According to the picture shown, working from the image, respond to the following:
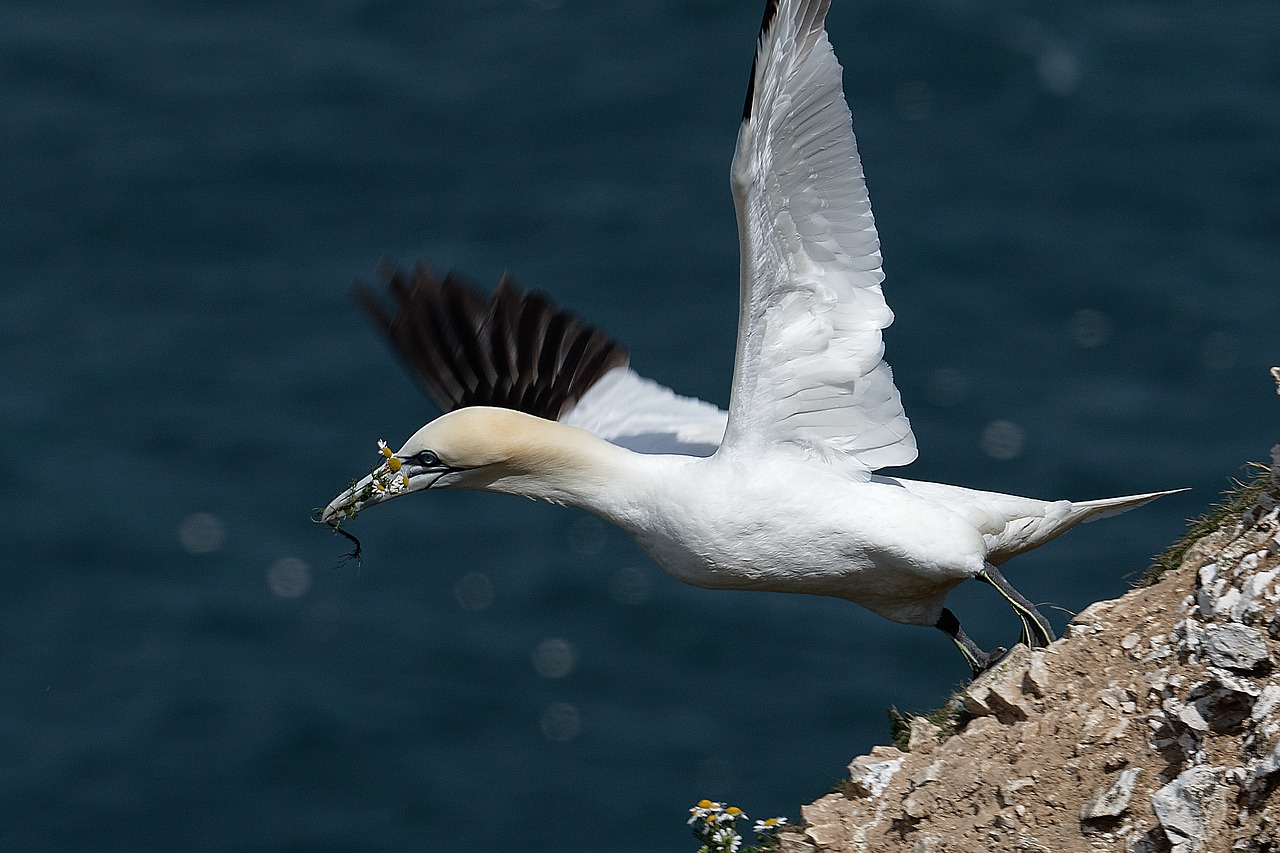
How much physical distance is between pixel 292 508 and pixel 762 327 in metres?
18.0

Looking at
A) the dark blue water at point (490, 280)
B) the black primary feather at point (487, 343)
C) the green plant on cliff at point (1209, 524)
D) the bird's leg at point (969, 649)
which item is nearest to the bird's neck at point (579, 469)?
the bird's leg at point (969, 649)

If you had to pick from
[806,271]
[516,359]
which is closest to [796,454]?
[806,271]

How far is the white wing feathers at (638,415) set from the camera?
10062 mm

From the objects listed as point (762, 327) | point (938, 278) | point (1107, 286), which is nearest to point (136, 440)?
point (938, 278)

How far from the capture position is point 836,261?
7910 mm

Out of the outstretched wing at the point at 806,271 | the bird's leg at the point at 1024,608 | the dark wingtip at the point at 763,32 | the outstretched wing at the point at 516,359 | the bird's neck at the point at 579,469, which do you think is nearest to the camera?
the dark wingtip at the point at 763,32

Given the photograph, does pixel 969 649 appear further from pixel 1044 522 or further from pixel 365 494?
pixel 365 494

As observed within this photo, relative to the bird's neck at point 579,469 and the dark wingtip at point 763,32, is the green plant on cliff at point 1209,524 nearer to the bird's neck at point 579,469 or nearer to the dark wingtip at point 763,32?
the bird's neck at point 579,469

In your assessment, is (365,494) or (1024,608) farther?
(365,494)

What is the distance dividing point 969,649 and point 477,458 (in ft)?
8.19

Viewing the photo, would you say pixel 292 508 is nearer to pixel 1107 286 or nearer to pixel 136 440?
pixel 136 440

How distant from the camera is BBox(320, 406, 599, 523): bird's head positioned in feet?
27.8

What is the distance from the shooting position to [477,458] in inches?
335

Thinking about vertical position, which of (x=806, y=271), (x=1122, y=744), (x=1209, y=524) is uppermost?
(x=806, y=271)
